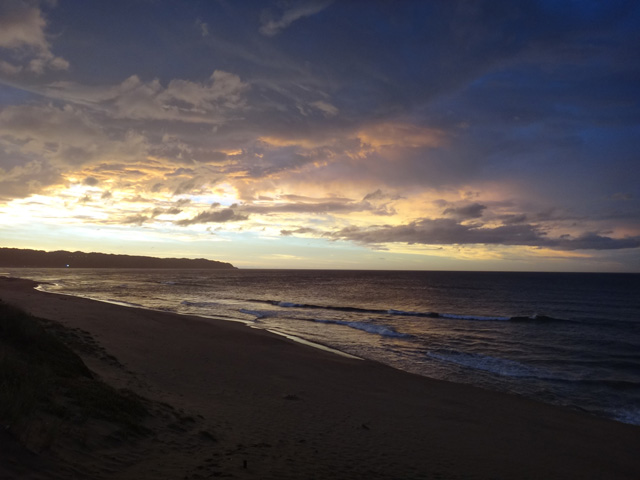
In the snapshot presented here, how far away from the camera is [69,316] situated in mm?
25594

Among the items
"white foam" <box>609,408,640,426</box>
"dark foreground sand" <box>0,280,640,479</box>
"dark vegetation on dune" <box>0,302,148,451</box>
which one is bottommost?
"white foam" <box>609,408,640,426</box>

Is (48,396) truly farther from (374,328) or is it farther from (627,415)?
(374,328)

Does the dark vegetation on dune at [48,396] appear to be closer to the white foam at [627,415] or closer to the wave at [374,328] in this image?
the white foam at [627,415]

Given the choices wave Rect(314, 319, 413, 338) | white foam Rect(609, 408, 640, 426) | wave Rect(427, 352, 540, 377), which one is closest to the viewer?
white foam Rect(609, 408, 640, 426)

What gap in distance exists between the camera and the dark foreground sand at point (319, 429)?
6.90 metres

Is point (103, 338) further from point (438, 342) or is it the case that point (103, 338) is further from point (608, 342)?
point (608, 342)

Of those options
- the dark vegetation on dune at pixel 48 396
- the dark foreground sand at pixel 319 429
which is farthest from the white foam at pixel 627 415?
the dark vegetation on dune at pixel 48 396

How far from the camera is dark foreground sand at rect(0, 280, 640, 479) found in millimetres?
6898

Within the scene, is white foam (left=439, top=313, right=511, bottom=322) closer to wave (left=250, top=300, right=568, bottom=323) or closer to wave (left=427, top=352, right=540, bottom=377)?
wave (left=250, top=300, right=568, bottom=323)

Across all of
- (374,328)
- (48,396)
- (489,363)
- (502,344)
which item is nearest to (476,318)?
Answer: (502,344)

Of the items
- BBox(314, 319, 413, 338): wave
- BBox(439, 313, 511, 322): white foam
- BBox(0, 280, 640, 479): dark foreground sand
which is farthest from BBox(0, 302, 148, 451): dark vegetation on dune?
BBox(439, 313, 511, 322): white foam

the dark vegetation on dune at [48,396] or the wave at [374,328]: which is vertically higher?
the dark vegetation on dune at [48,396]

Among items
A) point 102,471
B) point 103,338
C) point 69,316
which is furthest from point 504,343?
point 69,316

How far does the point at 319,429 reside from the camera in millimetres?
9758
